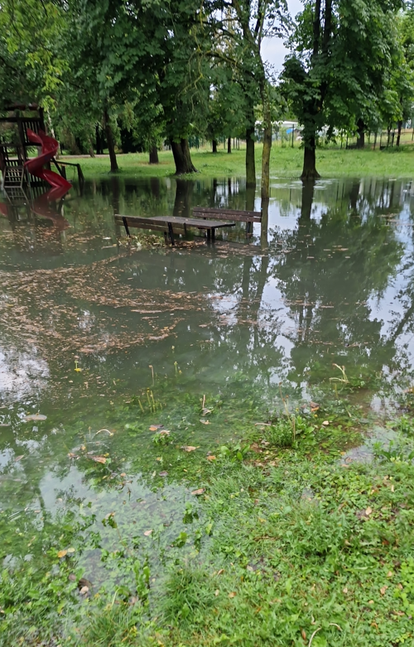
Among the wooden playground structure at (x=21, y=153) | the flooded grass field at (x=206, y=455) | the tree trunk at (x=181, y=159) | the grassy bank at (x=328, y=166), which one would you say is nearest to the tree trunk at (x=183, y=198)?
the tree trunk at (x=181, y=159)

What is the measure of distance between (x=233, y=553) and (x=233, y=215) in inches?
403

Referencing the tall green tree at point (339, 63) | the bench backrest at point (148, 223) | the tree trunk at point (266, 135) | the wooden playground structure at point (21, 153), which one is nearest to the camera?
the bench backrest at point (148, 223)

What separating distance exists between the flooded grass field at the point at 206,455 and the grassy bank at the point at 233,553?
0.01m

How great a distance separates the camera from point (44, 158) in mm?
23875

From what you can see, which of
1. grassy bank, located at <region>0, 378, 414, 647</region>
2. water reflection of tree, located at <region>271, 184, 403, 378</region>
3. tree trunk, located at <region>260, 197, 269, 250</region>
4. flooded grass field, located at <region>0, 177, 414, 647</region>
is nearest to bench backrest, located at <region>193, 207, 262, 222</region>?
tree trunk, located at <region>260, 197, 269, 250</region>

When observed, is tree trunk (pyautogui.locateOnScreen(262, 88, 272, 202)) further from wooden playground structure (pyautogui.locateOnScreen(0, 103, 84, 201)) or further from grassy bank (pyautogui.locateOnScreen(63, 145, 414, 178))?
grassy bank (pyautogui.locateOnScreen(63, 145, 414, 178))

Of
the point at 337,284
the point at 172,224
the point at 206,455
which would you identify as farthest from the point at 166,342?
the point at 172,224

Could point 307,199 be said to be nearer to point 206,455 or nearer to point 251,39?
point 251,39

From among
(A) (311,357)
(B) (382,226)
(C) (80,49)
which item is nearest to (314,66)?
(C) (80,49)

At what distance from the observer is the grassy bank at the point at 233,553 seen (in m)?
2.38

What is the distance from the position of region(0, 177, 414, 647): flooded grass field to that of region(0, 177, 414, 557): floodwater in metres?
0.03

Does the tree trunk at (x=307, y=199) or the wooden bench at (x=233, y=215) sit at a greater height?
the wooden bench at (x=233, y=215)

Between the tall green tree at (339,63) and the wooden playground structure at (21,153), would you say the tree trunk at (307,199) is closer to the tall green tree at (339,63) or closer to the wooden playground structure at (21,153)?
the tall green tree at (339,63)

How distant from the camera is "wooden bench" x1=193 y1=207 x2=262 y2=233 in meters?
11.7
